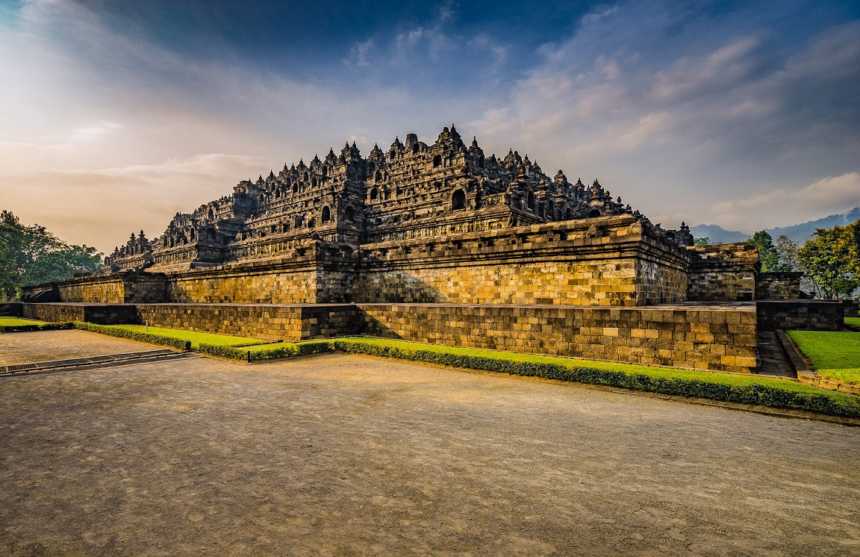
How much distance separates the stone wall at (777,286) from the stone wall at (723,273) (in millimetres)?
4412

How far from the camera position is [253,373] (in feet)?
30.6

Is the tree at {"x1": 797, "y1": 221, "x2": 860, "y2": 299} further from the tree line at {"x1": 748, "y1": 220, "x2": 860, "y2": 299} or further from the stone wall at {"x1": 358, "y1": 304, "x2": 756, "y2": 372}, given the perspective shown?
the stone wall at {"x1": 358, "y1": 304, "x2": 756, "y2": 372}

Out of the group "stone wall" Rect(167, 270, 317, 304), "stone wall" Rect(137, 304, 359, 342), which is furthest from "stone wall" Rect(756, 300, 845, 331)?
"stone wall" Rect(167, 270, 317, 304)

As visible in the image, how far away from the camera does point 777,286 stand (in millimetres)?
22297

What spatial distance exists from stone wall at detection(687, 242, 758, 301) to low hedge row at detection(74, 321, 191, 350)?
825 inches

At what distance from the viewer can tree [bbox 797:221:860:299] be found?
33406 mm

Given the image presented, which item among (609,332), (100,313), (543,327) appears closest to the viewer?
(609,332)

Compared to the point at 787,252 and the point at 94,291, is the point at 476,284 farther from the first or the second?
the point at 787,252

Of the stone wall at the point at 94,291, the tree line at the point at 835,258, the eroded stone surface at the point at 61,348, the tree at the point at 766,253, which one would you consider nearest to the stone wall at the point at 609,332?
the eroded stone surface at the point at 61,348

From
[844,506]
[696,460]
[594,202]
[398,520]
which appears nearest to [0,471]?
[398,520]

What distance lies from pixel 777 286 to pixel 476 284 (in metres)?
18.5

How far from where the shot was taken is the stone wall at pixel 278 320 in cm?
1354

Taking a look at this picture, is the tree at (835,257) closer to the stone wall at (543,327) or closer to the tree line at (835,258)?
the tree line at (835,258)

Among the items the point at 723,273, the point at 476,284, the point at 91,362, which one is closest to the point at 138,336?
the point at 91,362
